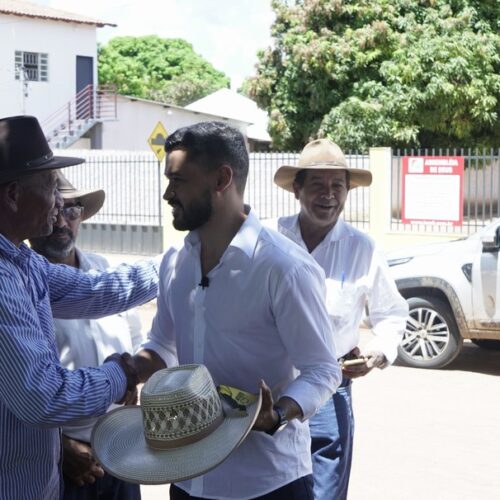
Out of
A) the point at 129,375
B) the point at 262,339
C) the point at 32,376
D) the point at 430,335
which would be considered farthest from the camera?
the point at 430,335

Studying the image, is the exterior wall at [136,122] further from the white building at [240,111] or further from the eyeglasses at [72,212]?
the eyeglasses at [72,212]

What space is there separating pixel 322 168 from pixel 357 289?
2.03 ft

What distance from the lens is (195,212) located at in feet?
9.96

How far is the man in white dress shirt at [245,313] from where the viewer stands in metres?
2.94

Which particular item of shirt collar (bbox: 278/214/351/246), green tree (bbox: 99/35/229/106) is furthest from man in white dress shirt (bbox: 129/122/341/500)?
green tree (bbox: 99/35/229/106)

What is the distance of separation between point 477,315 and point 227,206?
7093 millimetres

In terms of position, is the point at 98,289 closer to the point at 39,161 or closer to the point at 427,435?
the point at 39,161

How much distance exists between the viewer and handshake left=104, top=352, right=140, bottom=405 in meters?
3.11

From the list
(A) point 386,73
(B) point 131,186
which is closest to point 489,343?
(B) point 131,186

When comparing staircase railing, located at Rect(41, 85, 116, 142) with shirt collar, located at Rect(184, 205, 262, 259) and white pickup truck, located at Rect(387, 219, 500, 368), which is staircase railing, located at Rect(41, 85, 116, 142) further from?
shirt collar, located at Rect(184, 205, 262, 259)

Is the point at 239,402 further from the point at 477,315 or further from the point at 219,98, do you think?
the point at 219,98

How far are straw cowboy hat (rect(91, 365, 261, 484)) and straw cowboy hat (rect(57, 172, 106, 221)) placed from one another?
68.3 inches

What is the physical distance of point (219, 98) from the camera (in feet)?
153

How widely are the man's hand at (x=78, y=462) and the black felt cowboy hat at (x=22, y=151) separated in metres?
1.04
